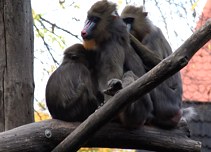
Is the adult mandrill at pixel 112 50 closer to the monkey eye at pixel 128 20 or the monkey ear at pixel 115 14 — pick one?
the monkey ear at pixel 115 14

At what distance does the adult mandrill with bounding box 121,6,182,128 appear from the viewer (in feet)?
14.9

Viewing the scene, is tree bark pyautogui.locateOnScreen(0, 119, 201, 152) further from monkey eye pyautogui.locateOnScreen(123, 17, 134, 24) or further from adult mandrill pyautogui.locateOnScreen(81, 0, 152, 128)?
monkey eye pyautogui.locateOnScreen(123, 17, 134, 24)

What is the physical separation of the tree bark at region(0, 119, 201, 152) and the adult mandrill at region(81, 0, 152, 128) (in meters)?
0.10

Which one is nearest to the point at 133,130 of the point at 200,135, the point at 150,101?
the point at 150,101

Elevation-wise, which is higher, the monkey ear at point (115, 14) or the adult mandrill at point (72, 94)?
the monkey ear at point (115, 14)

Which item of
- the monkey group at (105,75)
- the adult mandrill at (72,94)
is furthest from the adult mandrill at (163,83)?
the adult mandrill at (72,94)

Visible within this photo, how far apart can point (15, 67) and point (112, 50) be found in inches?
30.4

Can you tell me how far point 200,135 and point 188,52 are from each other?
3865mm

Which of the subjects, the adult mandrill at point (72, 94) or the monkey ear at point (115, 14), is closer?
the adult mandrill at point (72, 94)

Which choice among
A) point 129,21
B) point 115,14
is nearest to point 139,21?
point 129,21

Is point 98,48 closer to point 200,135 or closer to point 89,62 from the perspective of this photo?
point 89,62

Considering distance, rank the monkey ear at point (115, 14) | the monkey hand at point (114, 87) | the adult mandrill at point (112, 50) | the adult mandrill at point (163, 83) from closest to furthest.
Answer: the monkey hand at point (114, 87), the adult mandrill at point (112, 50), the adult mandrill at point (163, 83), the monkey ear at point (115, 14)

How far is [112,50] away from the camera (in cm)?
442

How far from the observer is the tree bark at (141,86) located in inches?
131
